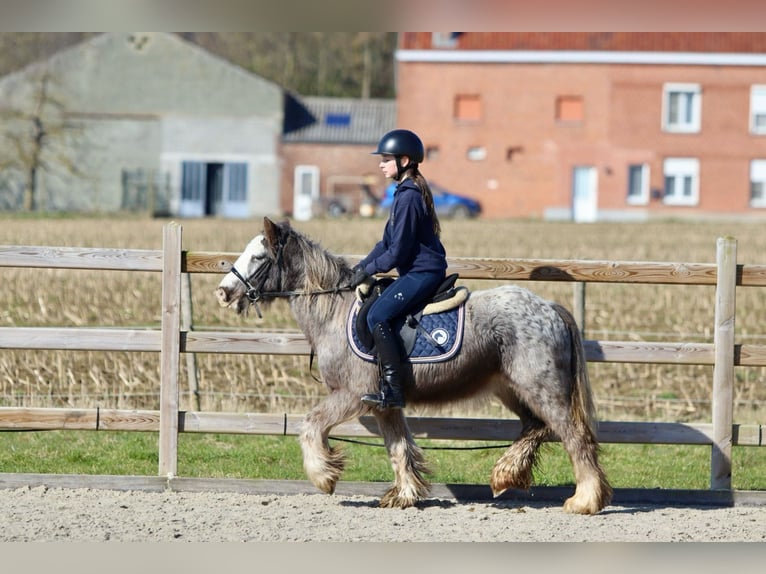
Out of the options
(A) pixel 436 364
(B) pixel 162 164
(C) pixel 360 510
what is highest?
(B) pixel 162 164

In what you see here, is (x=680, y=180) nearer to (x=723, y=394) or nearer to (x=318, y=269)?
(x=723, y=394)

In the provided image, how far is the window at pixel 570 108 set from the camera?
57938mm

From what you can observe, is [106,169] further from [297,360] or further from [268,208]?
[297,360]

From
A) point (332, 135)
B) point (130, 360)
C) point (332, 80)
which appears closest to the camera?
point (130, 360)

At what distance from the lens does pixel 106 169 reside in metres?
60.9

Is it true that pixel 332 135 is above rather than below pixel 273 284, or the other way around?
above

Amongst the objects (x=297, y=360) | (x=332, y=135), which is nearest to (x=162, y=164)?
(x=332, y=135)

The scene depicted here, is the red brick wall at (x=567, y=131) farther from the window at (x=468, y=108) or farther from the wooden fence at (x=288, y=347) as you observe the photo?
the wooden fence at (x=288, y=347)

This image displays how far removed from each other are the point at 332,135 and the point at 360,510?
5390 centimetres

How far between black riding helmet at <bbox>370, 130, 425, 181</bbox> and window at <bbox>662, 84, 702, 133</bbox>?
51608 mm

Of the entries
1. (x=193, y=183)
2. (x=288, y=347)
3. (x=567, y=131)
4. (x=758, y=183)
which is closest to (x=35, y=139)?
(x=193, y=183)

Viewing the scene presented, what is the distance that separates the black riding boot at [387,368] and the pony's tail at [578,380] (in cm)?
111

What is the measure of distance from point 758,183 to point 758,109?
3.41 m

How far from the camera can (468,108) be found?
2304 inches
